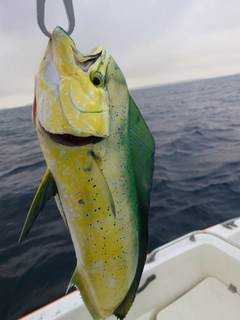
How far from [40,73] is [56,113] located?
0.69 ft

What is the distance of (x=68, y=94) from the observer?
3.73 feet

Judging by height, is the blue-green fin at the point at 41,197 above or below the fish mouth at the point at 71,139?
below

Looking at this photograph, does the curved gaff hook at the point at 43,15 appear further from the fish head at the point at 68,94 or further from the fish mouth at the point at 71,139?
the fish mouth at the point at 71,139

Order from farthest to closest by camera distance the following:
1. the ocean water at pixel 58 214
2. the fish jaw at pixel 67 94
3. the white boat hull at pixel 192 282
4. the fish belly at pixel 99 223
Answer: the ocean water at pixel 58 214
the white boat hull at pixel 192 282
the fish belly at pixel 99 223
the fish jaw at pixel 67 94

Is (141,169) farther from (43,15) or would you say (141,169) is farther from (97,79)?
(43,15)

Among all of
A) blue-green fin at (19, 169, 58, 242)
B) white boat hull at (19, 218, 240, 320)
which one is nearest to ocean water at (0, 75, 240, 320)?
white boat hull at (19, 218, 240, 320)

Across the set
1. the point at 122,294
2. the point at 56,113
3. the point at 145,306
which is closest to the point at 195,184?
the point at 145,306

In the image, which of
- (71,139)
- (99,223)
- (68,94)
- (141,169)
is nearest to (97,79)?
(68,94)

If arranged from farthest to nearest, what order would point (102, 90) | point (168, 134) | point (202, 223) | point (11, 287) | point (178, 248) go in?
1. point (168, 134)
2. point (202, 223)
3. point (11, 287)
4. point (178, 248)
5. point (102, 90)

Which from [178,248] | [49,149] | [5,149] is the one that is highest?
[49,149]

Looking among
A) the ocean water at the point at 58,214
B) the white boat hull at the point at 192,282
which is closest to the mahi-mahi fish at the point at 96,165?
the white boat hull at the point at 192,282

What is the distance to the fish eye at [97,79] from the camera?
1.22 metres

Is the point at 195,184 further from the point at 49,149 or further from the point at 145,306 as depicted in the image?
the point at 49,149

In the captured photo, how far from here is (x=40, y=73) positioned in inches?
45.9
